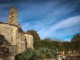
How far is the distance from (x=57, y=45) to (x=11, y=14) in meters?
17.2

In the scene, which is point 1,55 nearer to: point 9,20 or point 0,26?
point 0,26

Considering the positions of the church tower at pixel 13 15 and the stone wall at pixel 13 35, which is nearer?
the stone wall at pixel 13 35

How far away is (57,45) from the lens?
49250 millimetres

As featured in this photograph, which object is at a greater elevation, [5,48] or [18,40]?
[18,40]

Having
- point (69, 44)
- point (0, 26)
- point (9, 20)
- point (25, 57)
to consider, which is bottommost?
point (25, 57)

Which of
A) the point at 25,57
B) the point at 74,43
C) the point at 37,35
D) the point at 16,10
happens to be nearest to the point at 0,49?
the point at 25,57

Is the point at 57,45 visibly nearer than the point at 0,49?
No

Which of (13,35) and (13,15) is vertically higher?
(13,15)

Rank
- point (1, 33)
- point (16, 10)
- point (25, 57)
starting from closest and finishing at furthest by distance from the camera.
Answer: point (25, 57)
point (1, 33)
point (16, 10)

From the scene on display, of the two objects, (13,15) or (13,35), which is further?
→ (13,15)

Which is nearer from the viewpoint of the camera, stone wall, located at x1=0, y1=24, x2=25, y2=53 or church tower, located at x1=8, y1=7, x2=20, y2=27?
stone wall, located at x1=0, y1=24, x2=25, y2=53

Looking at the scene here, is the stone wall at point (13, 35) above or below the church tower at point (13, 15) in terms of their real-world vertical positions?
below

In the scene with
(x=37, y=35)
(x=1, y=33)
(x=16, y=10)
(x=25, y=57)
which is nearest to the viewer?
(x=25, y=57)

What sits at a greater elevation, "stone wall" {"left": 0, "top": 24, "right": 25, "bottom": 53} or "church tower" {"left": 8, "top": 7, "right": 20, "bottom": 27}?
"church tower" {"left": 8, "top": 7, "right": 20, "bottom": 27}
